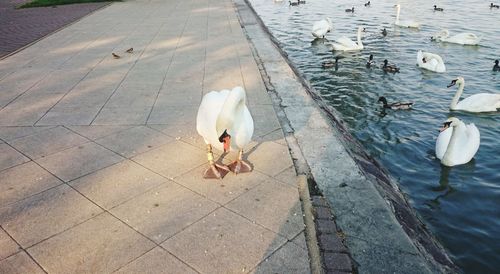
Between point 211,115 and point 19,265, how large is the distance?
8.99 ft

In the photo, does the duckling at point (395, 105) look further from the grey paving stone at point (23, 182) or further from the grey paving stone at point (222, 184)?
the grey paving stone at point (23, 182)

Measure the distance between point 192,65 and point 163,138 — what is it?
180 inches

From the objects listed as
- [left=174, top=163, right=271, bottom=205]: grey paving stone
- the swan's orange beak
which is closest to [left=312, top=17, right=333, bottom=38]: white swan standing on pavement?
[left=174, top=163, right=271, bottom=205]: grey paving stone

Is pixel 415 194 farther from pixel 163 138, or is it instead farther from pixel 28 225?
pixel 28 225

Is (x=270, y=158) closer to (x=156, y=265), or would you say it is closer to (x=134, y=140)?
(x=134, y=140)

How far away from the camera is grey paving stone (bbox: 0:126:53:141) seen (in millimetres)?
6789

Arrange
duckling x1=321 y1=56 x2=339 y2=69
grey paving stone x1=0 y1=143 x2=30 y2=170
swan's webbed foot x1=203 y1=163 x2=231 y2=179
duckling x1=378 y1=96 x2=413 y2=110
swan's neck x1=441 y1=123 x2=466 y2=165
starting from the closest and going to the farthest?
swan's webbed foot x1=203 y1=163 x2=231 y2=179
grey paving stone x1=0 y1=143 x2=30 y2=170
swan's neck x1=441 y1=123 x2=466 y2=165
duckling x1=378 y1=96 x2=413 y2=110
duckling x1=321 y1=56 x2=339 y2=69

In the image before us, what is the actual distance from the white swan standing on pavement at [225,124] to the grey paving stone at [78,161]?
1.55 m

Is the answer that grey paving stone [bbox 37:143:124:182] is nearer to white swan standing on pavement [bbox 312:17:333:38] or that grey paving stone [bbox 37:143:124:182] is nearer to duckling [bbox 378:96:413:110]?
duckling [bbox 378:96:413:110]

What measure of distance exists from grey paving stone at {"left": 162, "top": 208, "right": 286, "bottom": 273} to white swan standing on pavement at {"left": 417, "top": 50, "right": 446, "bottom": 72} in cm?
1166

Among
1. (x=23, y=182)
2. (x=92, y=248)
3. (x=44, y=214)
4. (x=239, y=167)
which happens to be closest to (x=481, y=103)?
(x=239, y=167)

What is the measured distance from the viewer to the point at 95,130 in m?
6.94

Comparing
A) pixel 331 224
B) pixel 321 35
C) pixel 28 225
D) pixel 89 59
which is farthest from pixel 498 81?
pixel 28 225

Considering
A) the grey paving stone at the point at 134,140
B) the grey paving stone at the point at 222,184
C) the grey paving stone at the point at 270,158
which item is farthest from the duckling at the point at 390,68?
the grey paving stone at the point at 222,184
